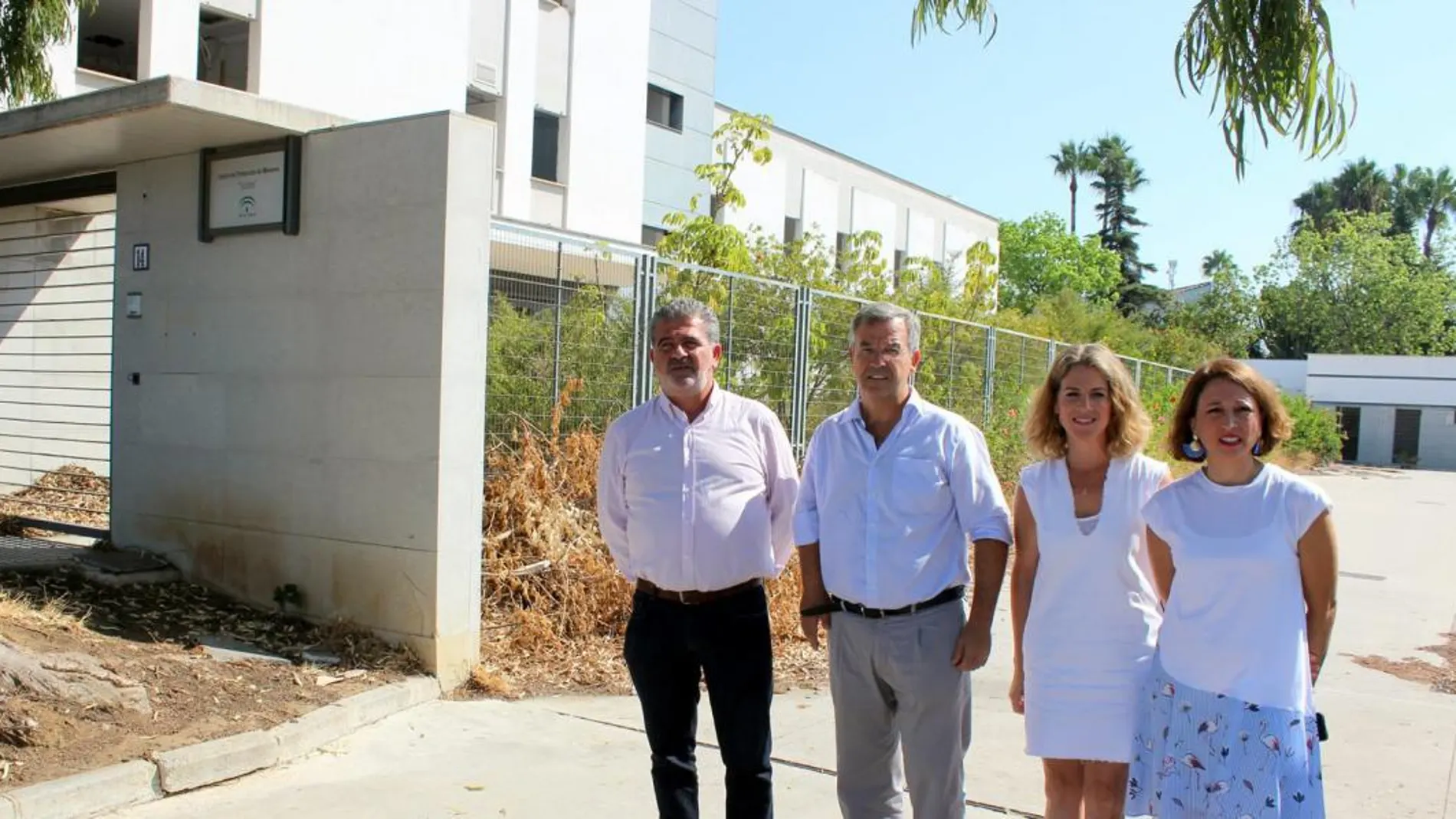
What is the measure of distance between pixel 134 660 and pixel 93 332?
651 cm

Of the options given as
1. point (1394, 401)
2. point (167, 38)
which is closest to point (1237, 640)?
point (167, 38)

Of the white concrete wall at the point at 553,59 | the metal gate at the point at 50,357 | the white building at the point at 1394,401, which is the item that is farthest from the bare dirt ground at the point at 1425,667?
the white building at the point at 1394,401

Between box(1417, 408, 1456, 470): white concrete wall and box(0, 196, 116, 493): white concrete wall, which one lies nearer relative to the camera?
box(0, 196, 116, 493): white concrete wall

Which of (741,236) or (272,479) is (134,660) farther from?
(741,236)

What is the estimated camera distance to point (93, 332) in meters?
10.8

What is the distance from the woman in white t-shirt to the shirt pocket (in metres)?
0.60

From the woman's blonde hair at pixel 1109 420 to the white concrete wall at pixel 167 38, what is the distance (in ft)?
45.8

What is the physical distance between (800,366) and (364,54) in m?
10.9

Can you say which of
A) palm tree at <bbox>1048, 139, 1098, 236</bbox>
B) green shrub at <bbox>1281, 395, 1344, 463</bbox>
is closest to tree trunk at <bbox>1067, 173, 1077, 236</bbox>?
palm tree at <bbox>1048, 139, 1098, 236</bbox>

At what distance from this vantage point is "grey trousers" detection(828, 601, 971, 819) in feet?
11.0

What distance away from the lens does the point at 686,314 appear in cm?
382

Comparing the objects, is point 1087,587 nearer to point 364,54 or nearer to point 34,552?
point 34,552

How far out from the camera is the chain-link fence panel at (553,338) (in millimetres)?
7297

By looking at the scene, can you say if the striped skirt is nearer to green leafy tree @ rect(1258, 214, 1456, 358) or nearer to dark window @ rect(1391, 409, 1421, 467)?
dark window @ rect(1391, 409, 1421, 467)
